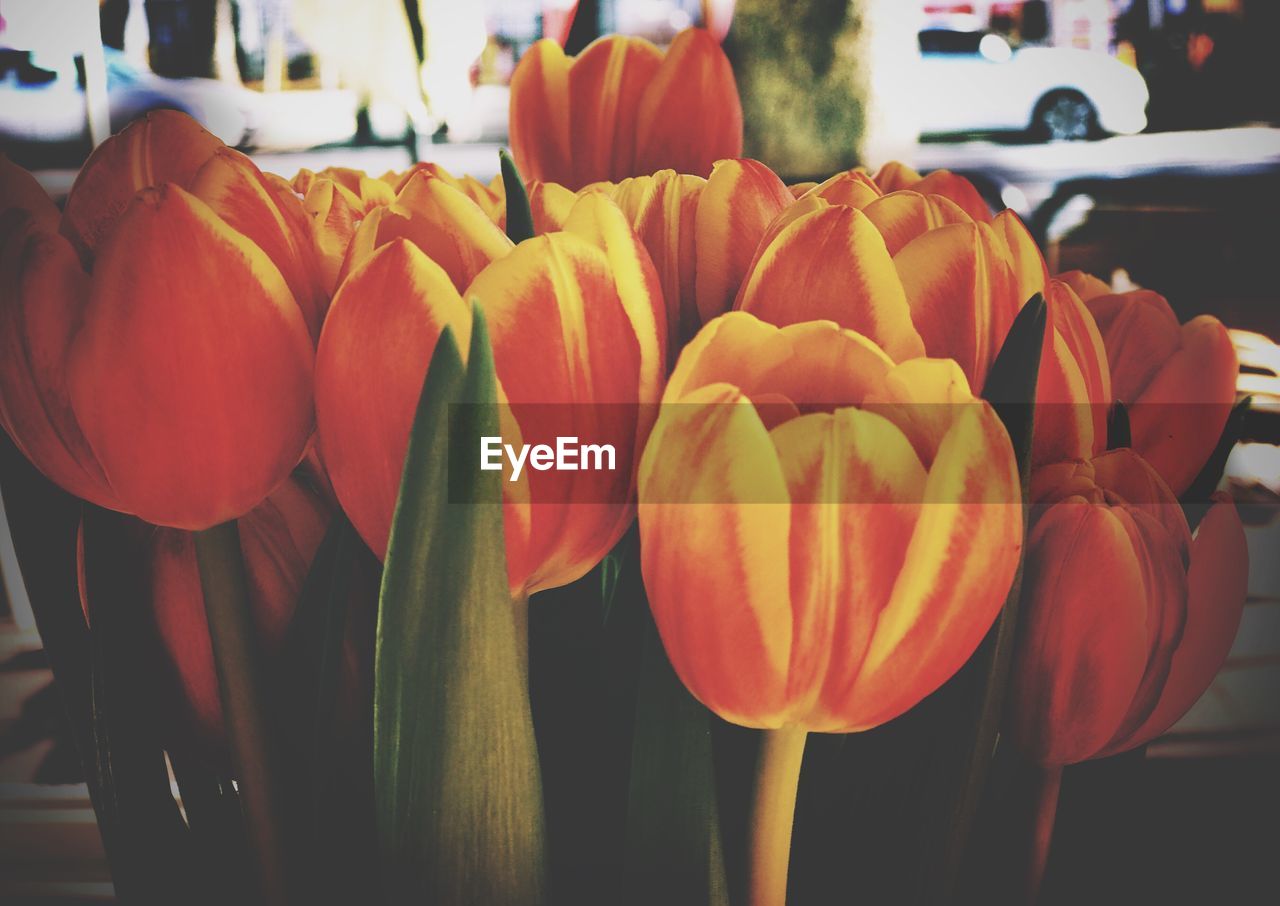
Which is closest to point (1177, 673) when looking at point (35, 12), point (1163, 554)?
point (1163, 554)

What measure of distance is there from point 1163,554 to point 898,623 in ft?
0.20

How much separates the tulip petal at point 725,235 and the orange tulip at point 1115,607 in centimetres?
7

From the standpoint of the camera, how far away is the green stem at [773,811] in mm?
164

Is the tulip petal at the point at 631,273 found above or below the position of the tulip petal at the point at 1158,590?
above

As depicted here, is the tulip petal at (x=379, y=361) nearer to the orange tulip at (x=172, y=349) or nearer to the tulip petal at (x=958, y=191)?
the orange tulip at (x=172, y=349)

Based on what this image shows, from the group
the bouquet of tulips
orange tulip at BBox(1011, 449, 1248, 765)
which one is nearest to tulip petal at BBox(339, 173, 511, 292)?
the bouquet of tulips

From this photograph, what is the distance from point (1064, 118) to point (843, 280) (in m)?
0.16

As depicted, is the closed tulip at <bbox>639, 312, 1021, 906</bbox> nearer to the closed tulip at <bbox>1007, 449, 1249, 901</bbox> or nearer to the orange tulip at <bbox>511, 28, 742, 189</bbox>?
the closed tulip at <bbox>1007, 449, 1249, 901</bbox>

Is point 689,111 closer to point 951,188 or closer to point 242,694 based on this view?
point 951,188

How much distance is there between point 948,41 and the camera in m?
0.27

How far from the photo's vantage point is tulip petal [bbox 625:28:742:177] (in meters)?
0.26

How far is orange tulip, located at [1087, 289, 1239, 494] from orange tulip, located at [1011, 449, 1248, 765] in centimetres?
2

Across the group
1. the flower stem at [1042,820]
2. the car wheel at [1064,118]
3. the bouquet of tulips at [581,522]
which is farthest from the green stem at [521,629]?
the car wheel at [1064,118]

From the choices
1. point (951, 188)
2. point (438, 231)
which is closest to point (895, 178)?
point (951, 188)
